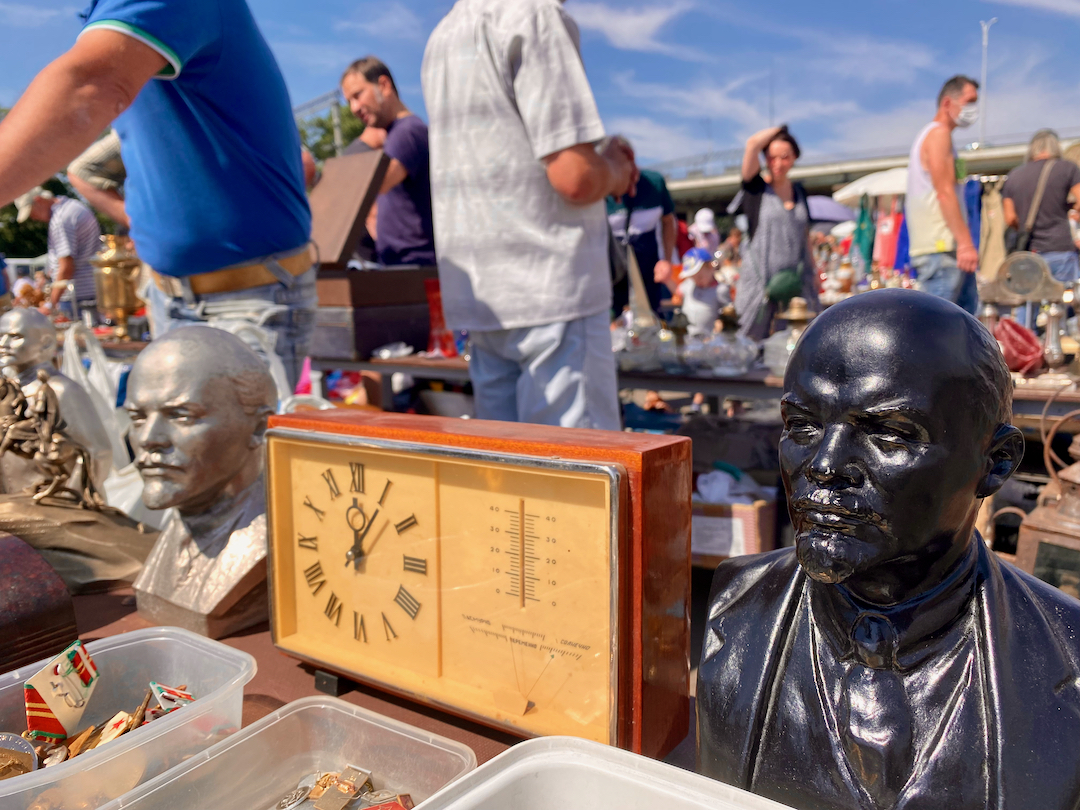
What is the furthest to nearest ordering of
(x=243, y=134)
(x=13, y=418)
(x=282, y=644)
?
1. (x=243, y=134)
2. (x=13, y=418)
3. (x=282, y=644)

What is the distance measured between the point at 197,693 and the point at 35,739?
216 millimetres

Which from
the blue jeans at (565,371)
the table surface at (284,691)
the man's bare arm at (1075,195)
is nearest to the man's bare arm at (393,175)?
the blue jeans at (565,371)

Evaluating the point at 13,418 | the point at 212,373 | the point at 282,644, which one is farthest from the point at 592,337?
the point at 13,418

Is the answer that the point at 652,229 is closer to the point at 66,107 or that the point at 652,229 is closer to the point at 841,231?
the point at 66,107

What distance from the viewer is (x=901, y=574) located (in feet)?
2.58

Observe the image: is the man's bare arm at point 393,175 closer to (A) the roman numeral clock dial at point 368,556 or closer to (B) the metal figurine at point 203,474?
(B) the metal figurine at point 203,474

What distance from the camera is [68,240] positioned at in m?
5.55

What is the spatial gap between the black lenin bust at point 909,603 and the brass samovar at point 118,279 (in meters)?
4.31

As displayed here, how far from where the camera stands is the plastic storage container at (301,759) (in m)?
0.98

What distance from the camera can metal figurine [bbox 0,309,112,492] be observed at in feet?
6.34

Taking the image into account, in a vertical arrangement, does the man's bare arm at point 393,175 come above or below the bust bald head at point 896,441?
above

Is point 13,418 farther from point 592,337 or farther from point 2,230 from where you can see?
point 2,230

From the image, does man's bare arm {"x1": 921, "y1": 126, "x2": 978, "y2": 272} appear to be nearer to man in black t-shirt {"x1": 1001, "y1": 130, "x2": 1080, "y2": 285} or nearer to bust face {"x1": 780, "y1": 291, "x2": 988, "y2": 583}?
man in black t-shirt {"x1": 1001, "y1": 130, "x2": 1080, "y2": 285}

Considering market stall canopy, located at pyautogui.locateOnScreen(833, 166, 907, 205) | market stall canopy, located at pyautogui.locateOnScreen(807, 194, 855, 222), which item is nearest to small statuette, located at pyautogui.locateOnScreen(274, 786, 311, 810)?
market stall canopy, located at pyautogui.locateOnScreen(807, 194, 855, 222)
